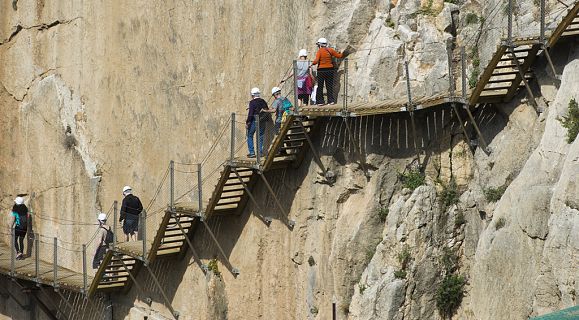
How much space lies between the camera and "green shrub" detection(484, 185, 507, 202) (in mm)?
26438

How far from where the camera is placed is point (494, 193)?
26.6m

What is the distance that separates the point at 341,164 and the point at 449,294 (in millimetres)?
3627

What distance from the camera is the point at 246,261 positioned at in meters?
31.5

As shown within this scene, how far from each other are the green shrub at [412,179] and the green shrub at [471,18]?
115 inches

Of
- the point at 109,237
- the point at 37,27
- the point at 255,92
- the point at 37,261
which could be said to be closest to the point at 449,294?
the point at 255,92

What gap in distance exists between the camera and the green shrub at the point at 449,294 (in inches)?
1071

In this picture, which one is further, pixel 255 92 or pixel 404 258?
pixel 255 92

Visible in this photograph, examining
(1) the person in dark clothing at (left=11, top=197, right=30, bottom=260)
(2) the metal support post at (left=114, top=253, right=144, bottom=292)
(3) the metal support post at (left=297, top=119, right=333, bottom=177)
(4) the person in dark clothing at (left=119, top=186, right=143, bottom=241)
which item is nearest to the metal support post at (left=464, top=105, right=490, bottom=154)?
Result: (3) the metal support post at (left=297, top=119, right=333, bottom=177)

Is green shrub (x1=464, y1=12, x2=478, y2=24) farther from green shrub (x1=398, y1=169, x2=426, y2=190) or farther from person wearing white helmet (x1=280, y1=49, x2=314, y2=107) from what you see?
person wearing white helmet (x1=280, y1=49, x2=314, y2=107)

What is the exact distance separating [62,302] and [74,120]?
4.58 m

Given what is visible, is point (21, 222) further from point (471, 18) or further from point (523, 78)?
point (523, 78)

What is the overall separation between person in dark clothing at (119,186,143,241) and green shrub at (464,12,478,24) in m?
9.69

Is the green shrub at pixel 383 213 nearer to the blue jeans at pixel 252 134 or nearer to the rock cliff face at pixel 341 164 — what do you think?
the rock cliff face at pixel 341 164

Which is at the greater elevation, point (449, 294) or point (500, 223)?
point (500, 223)
